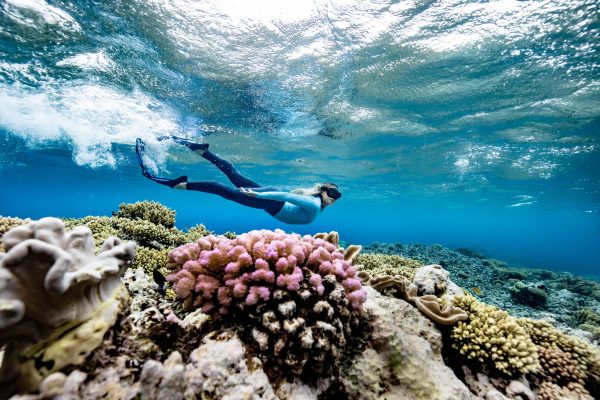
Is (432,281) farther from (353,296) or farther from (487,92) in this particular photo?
(487,92)

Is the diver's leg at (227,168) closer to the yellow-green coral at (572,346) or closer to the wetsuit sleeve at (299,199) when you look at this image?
the wetsuit sleeve at (299,199)

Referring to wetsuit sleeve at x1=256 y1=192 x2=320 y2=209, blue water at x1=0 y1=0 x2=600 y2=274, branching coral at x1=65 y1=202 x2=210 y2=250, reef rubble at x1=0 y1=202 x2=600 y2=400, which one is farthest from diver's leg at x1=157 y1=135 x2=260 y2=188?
reef rubble at x1=0 y1=202 x2=600 y2=400

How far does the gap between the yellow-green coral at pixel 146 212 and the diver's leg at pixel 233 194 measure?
1.27 m

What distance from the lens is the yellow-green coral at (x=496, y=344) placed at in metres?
3.66

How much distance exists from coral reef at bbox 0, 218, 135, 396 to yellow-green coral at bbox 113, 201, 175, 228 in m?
7.14

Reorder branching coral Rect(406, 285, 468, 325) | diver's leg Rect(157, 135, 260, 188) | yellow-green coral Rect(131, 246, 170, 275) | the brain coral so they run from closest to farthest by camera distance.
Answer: the brain coral, branching coral Rect(406, 285, 468, 325), yellow-green coral Rect(131, 246, 170, 275), diver's leg Rect(157, 135, 260, 188)

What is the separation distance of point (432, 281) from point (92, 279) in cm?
→ 512

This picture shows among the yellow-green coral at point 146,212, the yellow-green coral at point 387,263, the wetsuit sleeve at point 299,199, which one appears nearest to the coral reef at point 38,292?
the wetsuit sleeve at point 299,199

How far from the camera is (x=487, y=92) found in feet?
45.2

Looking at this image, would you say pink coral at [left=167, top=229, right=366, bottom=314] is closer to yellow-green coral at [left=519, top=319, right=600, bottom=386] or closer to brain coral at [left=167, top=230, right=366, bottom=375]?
brain coral at [left=167, top=230, right=366, bottom=375]

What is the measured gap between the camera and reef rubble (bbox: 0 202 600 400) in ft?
5.74

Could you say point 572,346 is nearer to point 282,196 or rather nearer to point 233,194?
point 282,196

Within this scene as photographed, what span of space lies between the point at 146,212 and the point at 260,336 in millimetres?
7771

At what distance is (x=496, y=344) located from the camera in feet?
12.4
